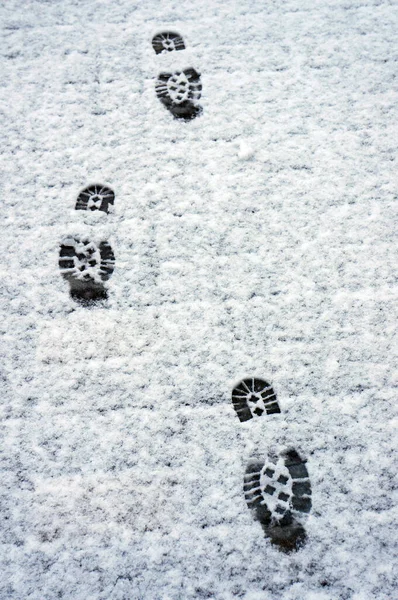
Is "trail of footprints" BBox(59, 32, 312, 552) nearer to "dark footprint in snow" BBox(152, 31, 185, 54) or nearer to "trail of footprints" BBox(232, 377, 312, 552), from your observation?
"trail of footprints" BBox(232, 377, 312, 552)

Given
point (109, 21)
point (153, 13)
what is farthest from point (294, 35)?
point (109, 21)

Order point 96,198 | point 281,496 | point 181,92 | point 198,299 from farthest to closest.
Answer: point 181,92
point 96,198
point 198,299
point 281,496

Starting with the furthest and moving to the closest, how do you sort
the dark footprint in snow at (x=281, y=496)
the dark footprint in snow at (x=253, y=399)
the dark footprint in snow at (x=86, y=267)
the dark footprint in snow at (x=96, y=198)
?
the dark footprint in snow at (x=96, y=198)
the dark footprint in snow at (x=86, y=267)
the dark footprint in snow at (x=253, y=399)
the dark footprint in snow at (x=281, y=496)

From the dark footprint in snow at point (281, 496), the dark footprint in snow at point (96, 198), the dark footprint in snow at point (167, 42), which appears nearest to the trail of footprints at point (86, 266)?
the dark footprint in snow at point (96, 198)

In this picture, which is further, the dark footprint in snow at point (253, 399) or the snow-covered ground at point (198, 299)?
the dark footprint in snow at point (253, 399)

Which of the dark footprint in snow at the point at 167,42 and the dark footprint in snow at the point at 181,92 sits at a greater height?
the dark footprint in snow at the point at 167,42

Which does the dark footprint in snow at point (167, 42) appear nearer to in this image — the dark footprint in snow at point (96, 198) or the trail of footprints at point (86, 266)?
the dark footprint in snow at point (96, 198)

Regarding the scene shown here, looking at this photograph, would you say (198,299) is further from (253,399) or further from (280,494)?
(280,494)

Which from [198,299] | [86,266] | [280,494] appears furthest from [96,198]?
[280,494]

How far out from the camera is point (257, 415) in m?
2.15

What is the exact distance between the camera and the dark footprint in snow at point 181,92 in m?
2.73

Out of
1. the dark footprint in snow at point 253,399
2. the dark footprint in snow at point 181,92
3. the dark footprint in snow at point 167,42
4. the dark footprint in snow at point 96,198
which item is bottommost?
the dark footprint in snow at point 253,399

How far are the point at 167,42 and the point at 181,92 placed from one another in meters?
0.38

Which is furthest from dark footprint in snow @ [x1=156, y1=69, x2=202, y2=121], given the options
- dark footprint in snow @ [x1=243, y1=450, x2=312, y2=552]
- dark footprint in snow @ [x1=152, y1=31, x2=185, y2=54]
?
dark footprint in snow @ [x1=243, y1=450, x2=312, y2=552]
